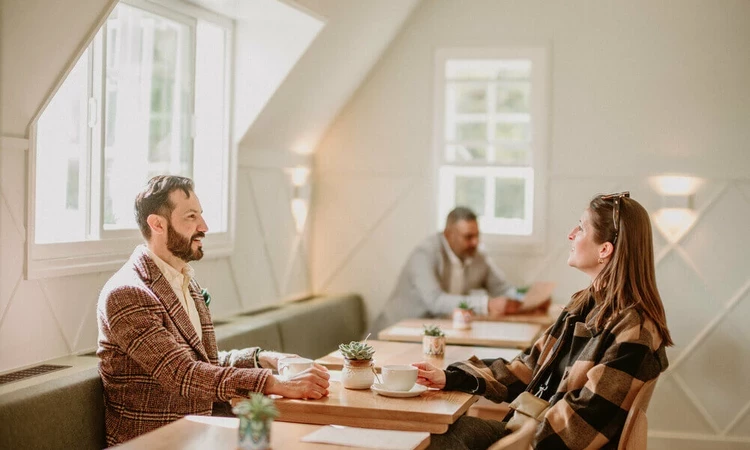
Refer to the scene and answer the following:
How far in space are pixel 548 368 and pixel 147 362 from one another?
1.23 m

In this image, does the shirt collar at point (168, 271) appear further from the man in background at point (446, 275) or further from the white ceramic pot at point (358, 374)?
the man in background at point (446, 275)

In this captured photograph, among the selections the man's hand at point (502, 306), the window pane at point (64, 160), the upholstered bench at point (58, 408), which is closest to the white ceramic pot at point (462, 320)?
the man's hand at point (502, 306)

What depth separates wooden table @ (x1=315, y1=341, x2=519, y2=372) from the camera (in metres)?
3.32

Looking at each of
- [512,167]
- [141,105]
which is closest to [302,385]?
[141,105]

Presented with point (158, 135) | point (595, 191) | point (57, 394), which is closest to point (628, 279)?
point (57, 394)

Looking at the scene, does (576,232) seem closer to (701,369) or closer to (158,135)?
(158,135)

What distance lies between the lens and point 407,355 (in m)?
3.54

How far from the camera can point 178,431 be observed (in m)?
2.27

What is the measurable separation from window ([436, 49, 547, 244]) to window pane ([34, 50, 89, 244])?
8.76ft

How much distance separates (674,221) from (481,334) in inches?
69.7

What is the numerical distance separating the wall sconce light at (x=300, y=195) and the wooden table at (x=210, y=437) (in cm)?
332

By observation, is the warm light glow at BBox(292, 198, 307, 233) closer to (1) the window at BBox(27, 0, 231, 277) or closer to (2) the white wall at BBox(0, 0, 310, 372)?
(1) the window at BBox(27, 0, 231, 277)

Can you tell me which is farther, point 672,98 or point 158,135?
point 672,98

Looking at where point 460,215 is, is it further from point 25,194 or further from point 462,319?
point 25,194
